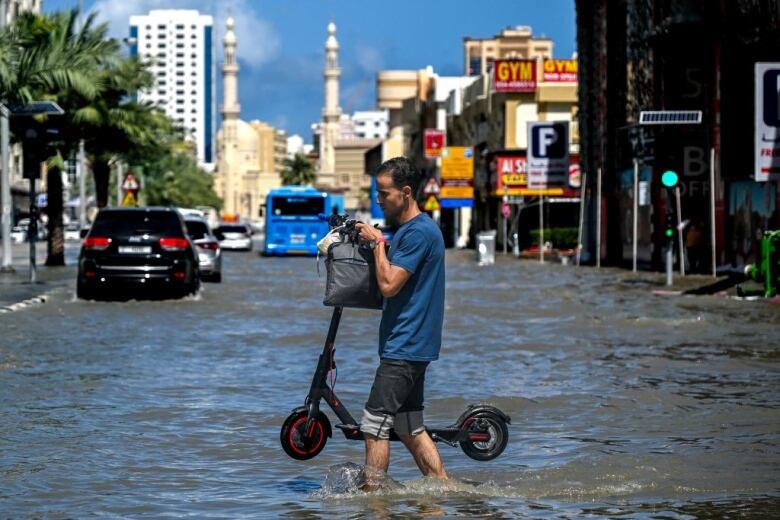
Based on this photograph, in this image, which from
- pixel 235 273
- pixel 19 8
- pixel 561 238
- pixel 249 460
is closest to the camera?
pixel 249 460

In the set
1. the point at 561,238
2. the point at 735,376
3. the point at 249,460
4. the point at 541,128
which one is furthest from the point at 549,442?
the point at 561,238

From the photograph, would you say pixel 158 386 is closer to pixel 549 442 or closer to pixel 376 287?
pixel 549 442

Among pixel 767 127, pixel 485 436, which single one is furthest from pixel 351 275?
pixel 767 127

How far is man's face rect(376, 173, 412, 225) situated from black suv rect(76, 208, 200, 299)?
20.6 meters

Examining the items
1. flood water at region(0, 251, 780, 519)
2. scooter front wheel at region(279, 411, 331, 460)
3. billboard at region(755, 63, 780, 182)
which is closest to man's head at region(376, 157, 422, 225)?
scooter front wheel at region(279, 411, 331, 460)

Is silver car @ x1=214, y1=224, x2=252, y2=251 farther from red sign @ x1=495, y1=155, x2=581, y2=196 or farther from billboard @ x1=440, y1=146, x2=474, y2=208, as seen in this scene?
billboard @ x1=440, y1=146, x2=474, y2=208

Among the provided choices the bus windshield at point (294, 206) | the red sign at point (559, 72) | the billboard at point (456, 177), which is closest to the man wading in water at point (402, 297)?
the bus windshield at point (294, 206)

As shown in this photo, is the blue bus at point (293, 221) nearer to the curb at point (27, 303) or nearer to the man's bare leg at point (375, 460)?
the curb at point (27, 303)

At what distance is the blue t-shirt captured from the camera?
8.46m

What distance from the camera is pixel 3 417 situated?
13.0 m

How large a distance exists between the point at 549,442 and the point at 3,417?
4.24 meters

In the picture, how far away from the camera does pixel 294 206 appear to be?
7388 centimetres

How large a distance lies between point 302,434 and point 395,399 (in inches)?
36.2

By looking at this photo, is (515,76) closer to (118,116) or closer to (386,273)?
(118,116)
